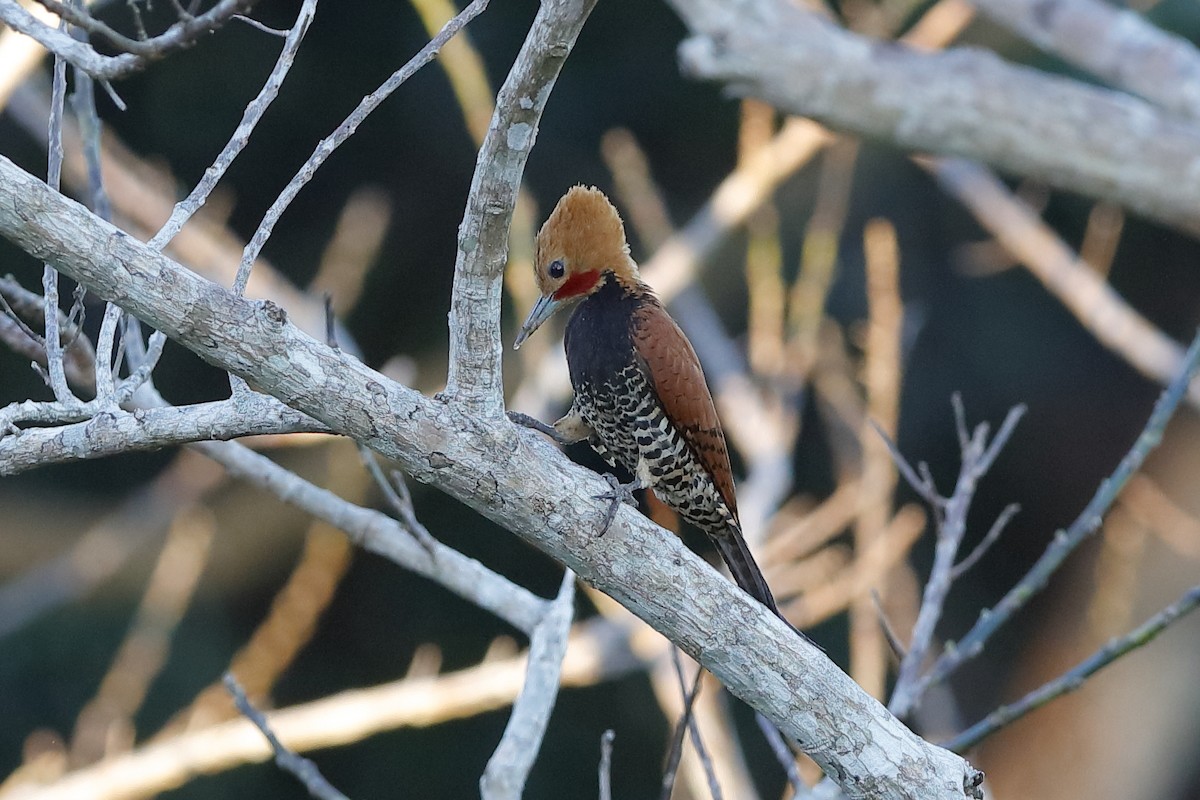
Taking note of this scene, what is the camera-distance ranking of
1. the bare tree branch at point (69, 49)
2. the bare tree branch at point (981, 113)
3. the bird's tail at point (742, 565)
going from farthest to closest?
the bare tree branch at point (981, 113)
the bird's tail at point (742, 565)
the bare tree branch at point (69, 49)

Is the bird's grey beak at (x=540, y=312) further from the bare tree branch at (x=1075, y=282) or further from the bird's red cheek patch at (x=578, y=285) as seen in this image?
the bare tree branch at (x=1075, y=282)

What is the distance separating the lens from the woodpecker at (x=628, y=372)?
3008 millimetres

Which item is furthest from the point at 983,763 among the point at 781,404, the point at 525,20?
the point at 525,20

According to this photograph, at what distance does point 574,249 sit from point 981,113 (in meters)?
2.79

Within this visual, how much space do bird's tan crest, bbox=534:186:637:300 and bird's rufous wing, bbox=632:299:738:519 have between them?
0.53ft

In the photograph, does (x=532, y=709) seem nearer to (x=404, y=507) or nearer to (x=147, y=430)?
(x=404, y=507)

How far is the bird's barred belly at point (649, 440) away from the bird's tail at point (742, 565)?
5cm

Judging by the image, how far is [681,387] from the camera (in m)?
3.04

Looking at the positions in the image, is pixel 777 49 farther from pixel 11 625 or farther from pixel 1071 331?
pixel 11 625

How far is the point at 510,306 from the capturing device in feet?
21.1

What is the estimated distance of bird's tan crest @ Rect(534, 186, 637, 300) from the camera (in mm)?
2996

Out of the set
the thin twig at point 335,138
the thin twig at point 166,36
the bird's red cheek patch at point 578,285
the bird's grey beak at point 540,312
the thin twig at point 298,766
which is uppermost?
the bird's red cheek patch at point 578,285

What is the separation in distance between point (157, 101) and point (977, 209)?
14.1 ft

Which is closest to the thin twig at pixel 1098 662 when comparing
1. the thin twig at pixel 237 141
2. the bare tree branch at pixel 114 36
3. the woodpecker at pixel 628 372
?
the woodpecker at pixel 628 372
